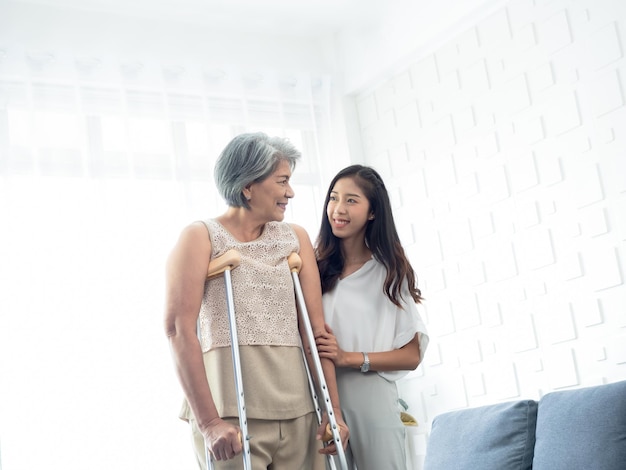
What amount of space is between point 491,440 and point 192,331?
3.74 ft

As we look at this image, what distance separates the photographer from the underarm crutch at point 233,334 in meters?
2.11

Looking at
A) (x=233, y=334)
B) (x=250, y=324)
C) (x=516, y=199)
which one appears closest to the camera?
(x=233, y=334)

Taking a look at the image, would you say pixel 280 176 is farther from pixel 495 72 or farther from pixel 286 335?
pixel 495 72

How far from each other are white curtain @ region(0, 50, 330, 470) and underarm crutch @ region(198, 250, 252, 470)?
4.78ft

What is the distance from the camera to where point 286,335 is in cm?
237

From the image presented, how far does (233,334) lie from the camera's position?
2.20 meters

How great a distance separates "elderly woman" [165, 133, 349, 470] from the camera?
2.21 m

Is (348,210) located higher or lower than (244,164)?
lower

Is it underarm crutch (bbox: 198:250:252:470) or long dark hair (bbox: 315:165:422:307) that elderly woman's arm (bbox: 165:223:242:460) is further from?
long dark hair (bbox: 315:165:422:307)

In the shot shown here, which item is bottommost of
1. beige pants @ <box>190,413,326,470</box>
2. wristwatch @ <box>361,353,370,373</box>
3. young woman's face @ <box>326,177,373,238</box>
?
beige pants @ <box>190,413,326,470</box>

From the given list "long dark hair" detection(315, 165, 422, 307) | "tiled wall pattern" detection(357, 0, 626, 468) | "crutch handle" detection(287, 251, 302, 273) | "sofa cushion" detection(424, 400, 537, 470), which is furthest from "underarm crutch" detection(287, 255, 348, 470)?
"tiled wall pattern" detection(357, 0, 626, 468)

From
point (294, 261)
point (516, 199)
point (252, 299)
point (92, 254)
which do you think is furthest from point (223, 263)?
point (516, 199)

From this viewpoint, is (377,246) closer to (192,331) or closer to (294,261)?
(294,261)

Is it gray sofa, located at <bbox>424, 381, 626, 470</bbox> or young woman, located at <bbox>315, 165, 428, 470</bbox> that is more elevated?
young woman, located at <bbox>315, 165, 428, 470</bbox>
